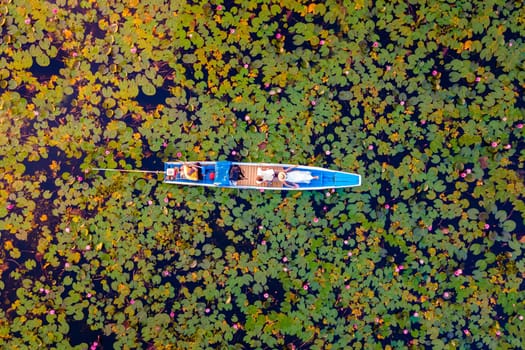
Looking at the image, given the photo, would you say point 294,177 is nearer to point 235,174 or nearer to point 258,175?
point 258,175

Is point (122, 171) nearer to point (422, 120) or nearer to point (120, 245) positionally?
point (120, 245)

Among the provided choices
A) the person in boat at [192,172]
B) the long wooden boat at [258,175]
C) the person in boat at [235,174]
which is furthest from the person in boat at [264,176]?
the person in boat at [192,172]

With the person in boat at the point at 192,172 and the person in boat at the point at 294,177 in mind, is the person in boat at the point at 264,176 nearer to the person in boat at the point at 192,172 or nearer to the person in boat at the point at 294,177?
the person in boat at the point at 294,177

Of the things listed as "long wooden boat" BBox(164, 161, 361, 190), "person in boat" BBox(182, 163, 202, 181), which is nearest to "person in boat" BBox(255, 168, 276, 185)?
"long wooden boat" BBox(164, 161, 361, 190)

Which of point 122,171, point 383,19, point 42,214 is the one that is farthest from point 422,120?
point 42,214

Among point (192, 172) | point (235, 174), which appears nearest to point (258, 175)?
point (235, 174)

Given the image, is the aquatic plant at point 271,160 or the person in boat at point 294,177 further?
the aquatic plant at point 271,160
